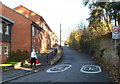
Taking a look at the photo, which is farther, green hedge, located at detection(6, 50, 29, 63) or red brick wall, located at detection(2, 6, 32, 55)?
red brick wall, located at detection(2, 6, 32, 55)

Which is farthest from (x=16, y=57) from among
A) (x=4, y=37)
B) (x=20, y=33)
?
(x=20, y=33)

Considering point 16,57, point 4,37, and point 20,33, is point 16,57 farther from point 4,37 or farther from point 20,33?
point 20,33

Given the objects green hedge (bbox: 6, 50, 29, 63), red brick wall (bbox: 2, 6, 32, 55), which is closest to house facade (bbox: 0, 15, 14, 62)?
green hedge (bbox: 6, 50, 29, 63)

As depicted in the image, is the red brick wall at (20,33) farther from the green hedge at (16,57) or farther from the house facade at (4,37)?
the green hedge at (16,57)

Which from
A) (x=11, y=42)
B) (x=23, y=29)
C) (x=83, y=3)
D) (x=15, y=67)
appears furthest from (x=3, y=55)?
(x=83, y=3)

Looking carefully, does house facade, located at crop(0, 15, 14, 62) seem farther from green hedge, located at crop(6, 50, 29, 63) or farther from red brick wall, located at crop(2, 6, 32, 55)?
red brick wall, located at crop(2, 6, 32, 55)

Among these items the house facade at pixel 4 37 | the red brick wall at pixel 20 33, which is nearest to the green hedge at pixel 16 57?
the house facade at pixel 4 37

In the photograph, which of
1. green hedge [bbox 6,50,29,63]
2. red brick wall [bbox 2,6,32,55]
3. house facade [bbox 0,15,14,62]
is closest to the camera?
house facade [bbox 0,15,14,62]

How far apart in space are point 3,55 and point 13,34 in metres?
5.23

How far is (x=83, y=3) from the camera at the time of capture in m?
19.3

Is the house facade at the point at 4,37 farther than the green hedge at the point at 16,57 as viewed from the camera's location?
No

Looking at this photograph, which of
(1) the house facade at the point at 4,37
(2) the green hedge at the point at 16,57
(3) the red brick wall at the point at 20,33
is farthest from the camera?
(3) the red brick wall at the point at 20,33

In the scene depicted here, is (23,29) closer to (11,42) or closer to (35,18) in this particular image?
→ (11,42)

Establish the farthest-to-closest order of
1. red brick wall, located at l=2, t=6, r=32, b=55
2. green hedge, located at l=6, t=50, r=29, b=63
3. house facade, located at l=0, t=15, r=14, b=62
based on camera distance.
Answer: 1. red brick wall, located at l=2, t=6, r=32, b=55
2. green hedge, located at l=6, t=50, r=29, b=63
3. house facade, located at l=0, t=15, r=14, b=62
